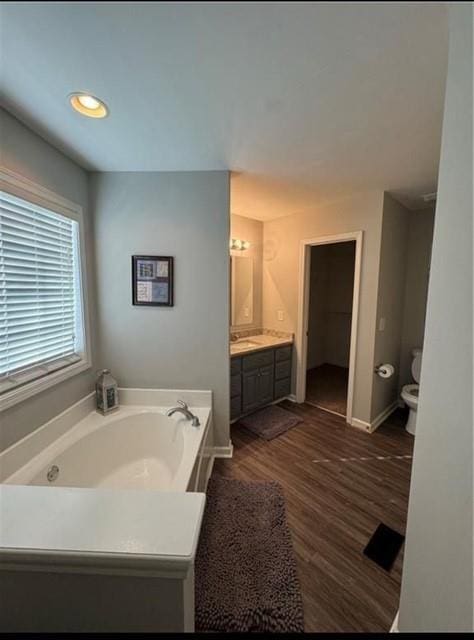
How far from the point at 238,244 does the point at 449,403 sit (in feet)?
8.76

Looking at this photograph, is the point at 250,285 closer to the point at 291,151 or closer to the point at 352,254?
the point at 291,151

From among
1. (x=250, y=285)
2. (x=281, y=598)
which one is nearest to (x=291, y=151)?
(x=250, y=285)

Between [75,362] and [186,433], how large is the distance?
3.01 ft

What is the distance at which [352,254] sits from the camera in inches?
176

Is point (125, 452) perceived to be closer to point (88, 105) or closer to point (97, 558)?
point (97, 558)

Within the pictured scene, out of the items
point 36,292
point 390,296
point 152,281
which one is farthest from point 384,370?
point 36,292

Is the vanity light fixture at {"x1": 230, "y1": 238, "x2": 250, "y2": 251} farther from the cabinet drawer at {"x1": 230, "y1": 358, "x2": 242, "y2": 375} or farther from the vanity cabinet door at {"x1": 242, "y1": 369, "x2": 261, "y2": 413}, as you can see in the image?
the vanity cabinet door at {"x1": 242, "y1": 369, "x2": 261, "y2": 413}

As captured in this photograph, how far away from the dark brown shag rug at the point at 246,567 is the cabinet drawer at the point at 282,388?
135 cm

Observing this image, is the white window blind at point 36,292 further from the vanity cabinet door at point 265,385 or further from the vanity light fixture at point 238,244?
the vanity cabinet door at point 265,385

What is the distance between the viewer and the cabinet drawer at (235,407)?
8.71ft

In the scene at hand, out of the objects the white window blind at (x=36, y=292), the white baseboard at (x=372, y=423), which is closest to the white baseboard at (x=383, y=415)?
the white baseboard at (x=372, y=423)

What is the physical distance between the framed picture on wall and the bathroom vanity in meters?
0.95

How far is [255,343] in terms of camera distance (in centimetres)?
310

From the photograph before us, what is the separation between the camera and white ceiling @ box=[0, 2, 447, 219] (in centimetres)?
52
